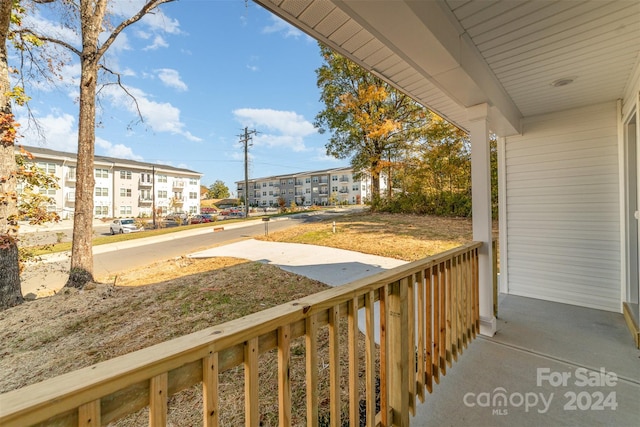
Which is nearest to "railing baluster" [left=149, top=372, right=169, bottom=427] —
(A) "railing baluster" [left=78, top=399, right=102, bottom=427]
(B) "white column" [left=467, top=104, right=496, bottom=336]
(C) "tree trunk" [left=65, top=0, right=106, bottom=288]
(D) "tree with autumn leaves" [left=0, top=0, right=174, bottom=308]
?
(A) "railing baluster" [left=78, top=399, right=102, bottom=427]

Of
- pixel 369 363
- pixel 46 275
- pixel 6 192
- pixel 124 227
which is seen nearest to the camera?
pixel 369 363

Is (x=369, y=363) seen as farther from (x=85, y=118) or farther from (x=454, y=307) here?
(x=85, y=118)

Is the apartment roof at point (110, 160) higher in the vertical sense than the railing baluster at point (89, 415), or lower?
higher

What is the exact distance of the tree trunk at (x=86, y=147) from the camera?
199 inches

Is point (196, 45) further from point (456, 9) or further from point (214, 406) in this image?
point (214, 406)

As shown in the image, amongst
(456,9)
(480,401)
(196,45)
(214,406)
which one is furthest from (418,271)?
(196,45)

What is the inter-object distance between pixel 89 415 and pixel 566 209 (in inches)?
185

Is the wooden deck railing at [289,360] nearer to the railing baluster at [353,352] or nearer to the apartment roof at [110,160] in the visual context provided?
the railing baluster at [353,352]

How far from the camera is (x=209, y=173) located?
36312 millimetres

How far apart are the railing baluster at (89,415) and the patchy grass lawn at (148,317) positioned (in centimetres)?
147

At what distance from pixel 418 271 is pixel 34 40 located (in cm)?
743

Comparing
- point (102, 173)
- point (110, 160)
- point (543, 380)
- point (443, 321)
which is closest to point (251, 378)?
point (443, 321)

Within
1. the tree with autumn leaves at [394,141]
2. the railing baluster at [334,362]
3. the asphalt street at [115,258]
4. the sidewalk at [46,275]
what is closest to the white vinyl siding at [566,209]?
the railing baluster at [334,362]

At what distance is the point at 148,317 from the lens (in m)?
3.43
